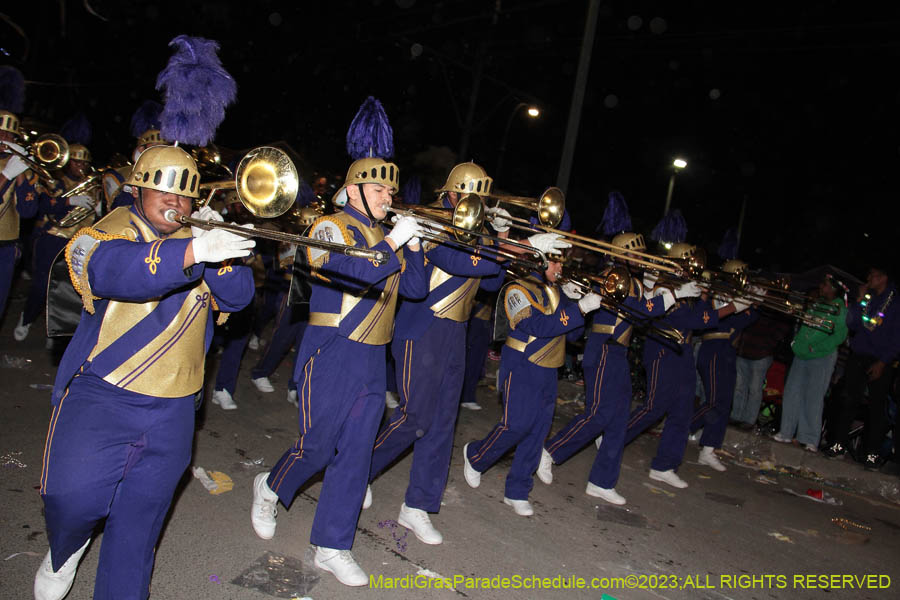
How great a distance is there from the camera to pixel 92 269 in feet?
8.54

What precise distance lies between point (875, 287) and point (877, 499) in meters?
2.51

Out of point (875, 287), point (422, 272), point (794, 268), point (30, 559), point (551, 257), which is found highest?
point (794, 268)

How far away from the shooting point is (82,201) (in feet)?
23.7

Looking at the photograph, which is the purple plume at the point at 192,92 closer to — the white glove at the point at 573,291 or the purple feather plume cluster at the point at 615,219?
the white glove at the point at 573,291

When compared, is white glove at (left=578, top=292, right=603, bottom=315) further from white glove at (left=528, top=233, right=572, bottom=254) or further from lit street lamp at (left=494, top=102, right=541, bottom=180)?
lit street lamp at (left=494, top=102, right=541, bottom=180)

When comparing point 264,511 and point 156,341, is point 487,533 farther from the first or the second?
point 156,341

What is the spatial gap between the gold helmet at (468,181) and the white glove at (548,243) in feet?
1.88

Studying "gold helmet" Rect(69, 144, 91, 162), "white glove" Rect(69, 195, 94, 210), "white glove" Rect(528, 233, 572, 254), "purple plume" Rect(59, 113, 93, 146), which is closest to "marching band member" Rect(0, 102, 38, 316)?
"white glove" Rect(69, 195, 94, 210)

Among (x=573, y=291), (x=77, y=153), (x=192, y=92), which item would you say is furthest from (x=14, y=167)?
(x=573, y=291)

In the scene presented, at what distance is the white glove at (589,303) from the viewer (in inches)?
197

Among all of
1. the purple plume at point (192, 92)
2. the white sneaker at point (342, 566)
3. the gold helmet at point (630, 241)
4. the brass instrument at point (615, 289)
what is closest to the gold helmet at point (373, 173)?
the purple plume at point (192, 92)

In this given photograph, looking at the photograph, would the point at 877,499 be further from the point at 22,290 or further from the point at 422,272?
the point at 22,290

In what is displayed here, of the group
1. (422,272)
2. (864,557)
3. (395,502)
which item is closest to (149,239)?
(422,272)

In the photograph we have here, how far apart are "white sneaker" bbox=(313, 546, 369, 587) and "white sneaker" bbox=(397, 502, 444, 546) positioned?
694 mm
